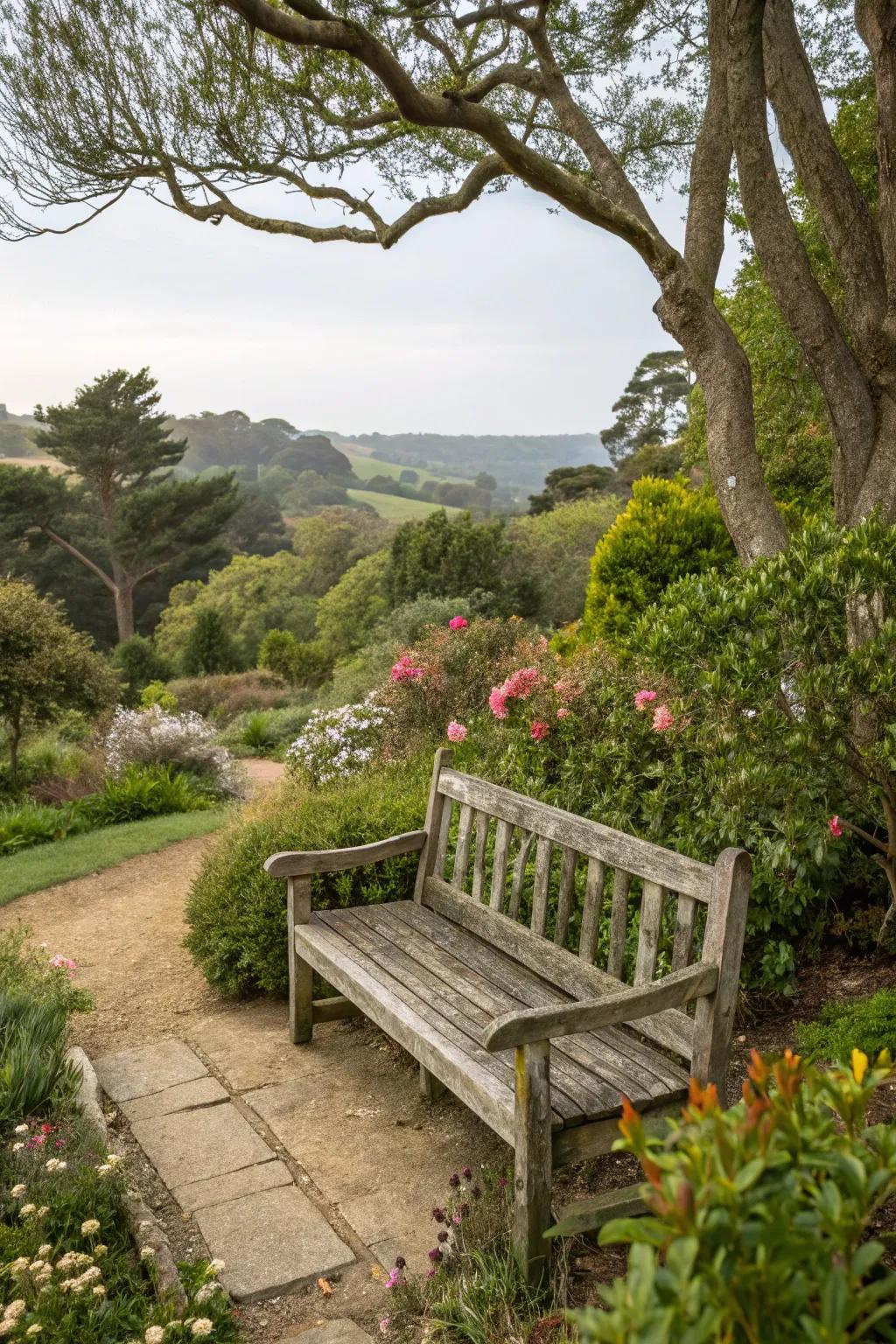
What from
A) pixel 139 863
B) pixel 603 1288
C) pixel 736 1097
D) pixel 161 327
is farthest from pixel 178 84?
pixel 161 327

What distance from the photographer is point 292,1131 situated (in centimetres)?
361

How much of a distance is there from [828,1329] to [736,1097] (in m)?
2.58

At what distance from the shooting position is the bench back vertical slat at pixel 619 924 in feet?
10.6

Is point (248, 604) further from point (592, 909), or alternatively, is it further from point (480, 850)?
point (592, 909)

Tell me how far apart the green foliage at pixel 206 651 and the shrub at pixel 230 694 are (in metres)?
2.55

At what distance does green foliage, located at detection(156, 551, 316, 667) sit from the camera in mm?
33125

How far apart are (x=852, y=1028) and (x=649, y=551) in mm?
7529

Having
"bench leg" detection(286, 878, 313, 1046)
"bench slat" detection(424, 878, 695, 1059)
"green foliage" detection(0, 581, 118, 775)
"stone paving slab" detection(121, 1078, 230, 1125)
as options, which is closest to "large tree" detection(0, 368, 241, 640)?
"green foliage" detection(0, 581, 118, 775)

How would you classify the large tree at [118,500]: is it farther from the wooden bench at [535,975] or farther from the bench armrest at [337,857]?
the wooden bench at [535,975]

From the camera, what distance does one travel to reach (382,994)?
3447 millimetres

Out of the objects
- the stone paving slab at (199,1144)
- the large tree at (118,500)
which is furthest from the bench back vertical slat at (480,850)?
the large tree at (118,500)

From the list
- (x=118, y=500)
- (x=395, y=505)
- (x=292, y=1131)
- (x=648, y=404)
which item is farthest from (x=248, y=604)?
(x=395, y=505)

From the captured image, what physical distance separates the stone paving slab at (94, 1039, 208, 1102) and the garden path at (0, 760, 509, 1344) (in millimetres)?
13

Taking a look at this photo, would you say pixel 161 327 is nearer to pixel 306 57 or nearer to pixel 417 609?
pixel 417 609
